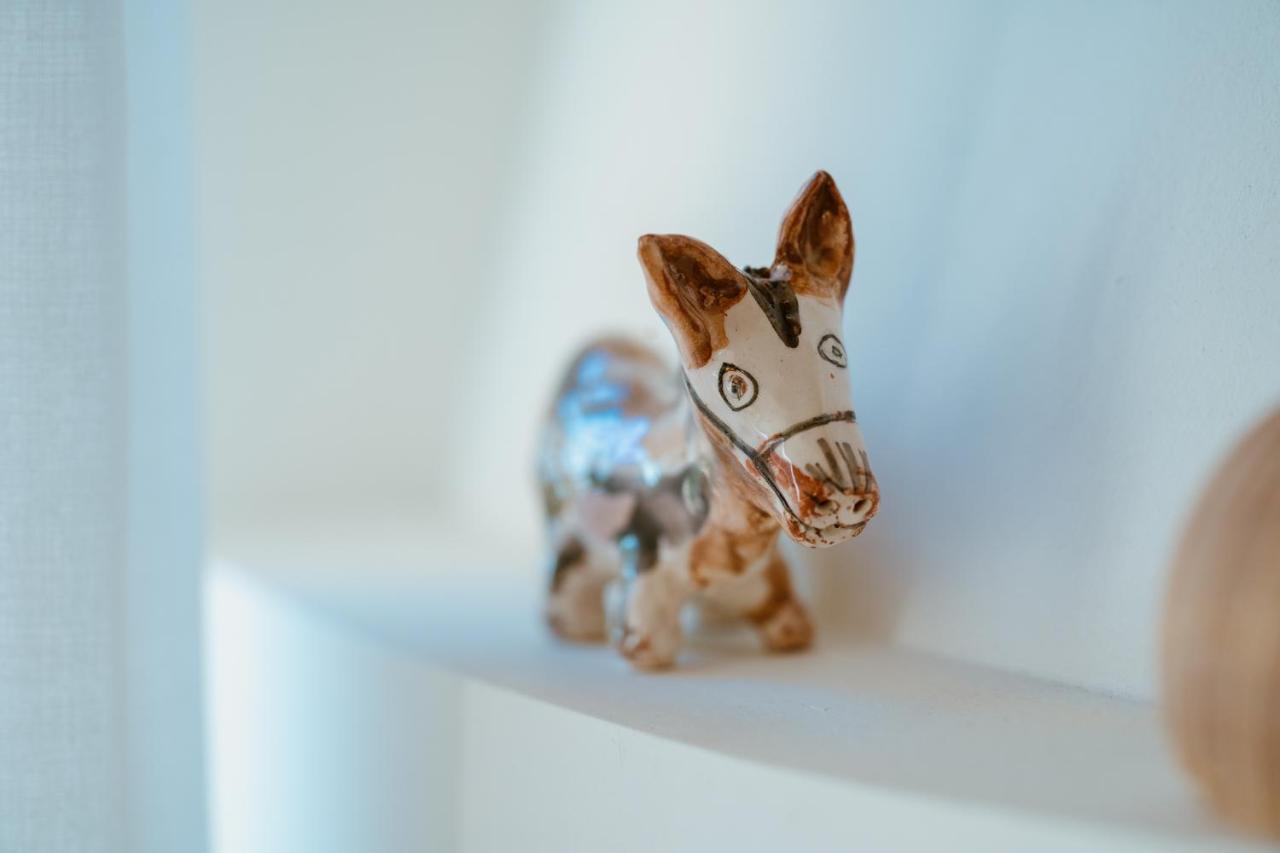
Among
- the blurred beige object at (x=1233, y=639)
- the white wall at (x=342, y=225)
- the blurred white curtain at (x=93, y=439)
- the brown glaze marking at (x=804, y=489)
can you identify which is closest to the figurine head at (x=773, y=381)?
the brown glaze marking at (x=804, y=489)

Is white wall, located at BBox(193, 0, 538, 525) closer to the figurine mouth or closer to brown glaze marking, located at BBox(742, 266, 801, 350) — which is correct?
brown glaze marking, located at BBox(742, 266, 801, 350)

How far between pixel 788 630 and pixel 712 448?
0.17 meters

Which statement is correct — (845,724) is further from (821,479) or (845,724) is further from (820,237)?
(820,237)

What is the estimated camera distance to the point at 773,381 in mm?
802

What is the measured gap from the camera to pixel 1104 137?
0.87m

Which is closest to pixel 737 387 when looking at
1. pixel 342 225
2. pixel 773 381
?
pixel 773 381

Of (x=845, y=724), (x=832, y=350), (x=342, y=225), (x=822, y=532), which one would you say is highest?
(x=342, y=225)

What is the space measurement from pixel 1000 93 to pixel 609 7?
1.70 feet

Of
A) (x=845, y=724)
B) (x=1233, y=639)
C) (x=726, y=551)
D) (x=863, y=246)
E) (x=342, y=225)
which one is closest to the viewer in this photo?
(x=1233, y=639)

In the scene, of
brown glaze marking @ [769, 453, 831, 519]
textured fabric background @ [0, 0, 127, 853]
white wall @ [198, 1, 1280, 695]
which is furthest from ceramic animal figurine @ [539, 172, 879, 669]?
textured fabric background @ [0, 0, 127, 853]

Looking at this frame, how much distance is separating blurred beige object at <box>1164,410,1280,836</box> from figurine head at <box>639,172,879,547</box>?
0.75 ft

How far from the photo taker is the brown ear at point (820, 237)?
2.80ft

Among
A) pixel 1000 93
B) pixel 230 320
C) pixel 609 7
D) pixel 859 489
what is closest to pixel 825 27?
pixel 1000 93

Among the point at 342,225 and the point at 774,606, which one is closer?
the point at 774,606
